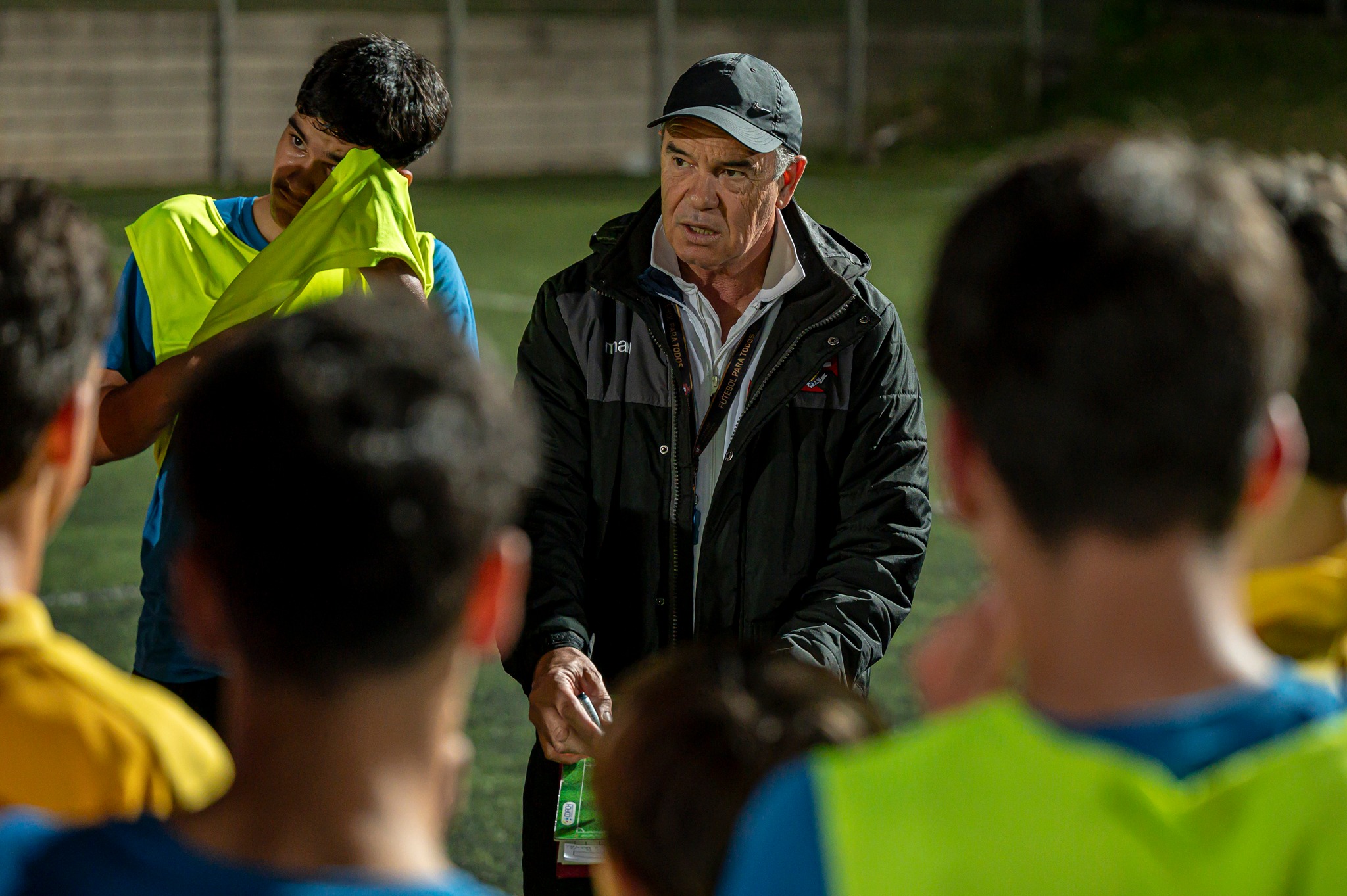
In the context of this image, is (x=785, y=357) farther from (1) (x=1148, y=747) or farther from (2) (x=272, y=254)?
(1) (x=1148, y=747)

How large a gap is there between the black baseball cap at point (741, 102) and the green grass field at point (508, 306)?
0.40 meters

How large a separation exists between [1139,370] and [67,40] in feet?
62.9

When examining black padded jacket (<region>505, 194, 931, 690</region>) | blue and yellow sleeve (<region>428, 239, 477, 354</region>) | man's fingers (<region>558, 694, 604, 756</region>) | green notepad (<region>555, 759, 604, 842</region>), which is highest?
blue and yellow sleeve (<region>428, 239, 477, 354</region>)

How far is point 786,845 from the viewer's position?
4.20 ft

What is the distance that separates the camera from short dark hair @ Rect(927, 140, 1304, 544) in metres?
1.29

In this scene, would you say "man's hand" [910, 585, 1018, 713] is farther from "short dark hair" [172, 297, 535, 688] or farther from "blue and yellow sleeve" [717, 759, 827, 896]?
"short dark hair" [172, 297, 535, 688]

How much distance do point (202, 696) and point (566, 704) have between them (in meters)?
0.85

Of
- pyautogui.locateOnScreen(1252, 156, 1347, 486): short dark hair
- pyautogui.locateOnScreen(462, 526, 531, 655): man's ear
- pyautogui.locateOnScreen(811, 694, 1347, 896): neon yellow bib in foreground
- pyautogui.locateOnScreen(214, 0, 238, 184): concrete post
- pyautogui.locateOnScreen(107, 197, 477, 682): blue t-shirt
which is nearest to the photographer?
pyautogui.locateOnScreen(811, 694, 1347, 896): neon yellow bib in foreground

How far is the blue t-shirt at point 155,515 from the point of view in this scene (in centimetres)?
337

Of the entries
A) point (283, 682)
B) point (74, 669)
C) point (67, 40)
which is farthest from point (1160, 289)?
point (67, 40)

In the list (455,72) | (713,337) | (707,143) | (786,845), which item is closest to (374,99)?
(707,143)

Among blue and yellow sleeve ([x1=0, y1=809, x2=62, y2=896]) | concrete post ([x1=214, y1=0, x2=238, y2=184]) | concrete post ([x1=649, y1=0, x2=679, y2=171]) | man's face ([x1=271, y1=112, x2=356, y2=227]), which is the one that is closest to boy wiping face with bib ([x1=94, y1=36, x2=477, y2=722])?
man's face ([x1=271, y1=112, x2=356, y2=227])

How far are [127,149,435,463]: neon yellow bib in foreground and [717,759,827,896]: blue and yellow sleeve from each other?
7.09 ft

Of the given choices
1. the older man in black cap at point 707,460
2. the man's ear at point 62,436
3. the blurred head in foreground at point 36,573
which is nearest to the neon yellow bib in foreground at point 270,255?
the older man in black cap at point 707,460
